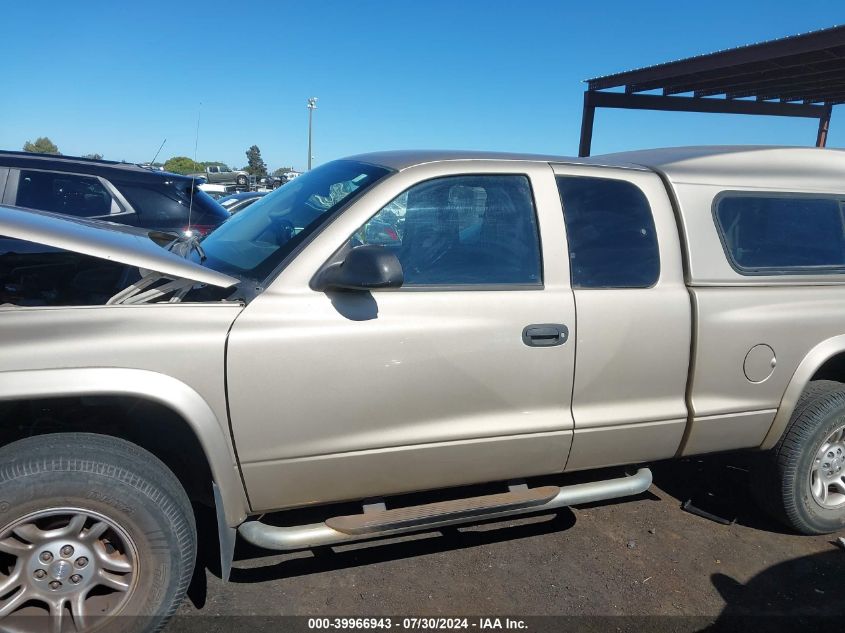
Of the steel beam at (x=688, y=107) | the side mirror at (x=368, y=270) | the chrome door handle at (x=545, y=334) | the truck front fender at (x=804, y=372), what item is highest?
the steel beam at (x=688, y=107)

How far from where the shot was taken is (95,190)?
5.81 metres

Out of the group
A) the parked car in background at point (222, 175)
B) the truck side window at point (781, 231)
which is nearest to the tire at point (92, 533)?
the truck side window at point (781, 231)

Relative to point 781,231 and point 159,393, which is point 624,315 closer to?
point 781,231

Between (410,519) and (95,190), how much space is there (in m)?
4.89

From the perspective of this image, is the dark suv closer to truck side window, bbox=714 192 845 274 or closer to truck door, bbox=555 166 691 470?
truck door, bbox=555 166 691 470

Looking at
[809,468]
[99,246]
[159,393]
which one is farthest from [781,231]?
[99,246]

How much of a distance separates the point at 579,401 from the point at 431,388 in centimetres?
74

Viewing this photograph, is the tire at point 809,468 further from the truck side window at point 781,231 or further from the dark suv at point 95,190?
the dark suv at point 95,190

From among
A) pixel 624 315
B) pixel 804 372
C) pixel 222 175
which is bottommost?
pixel 804 372

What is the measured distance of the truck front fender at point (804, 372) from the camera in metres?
3.15

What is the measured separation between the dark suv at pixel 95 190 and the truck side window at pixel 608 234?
3.92m

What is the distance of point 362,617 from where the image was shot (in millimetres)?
2609

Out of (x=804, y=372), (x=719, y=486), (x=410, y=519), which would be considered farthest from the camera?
(x=719, y=486)

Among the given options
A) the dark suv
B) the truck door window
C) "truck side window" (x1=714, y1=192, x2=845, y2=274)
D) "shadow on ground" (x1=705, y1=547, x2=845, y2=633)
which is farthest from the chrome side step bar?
the truck door window
